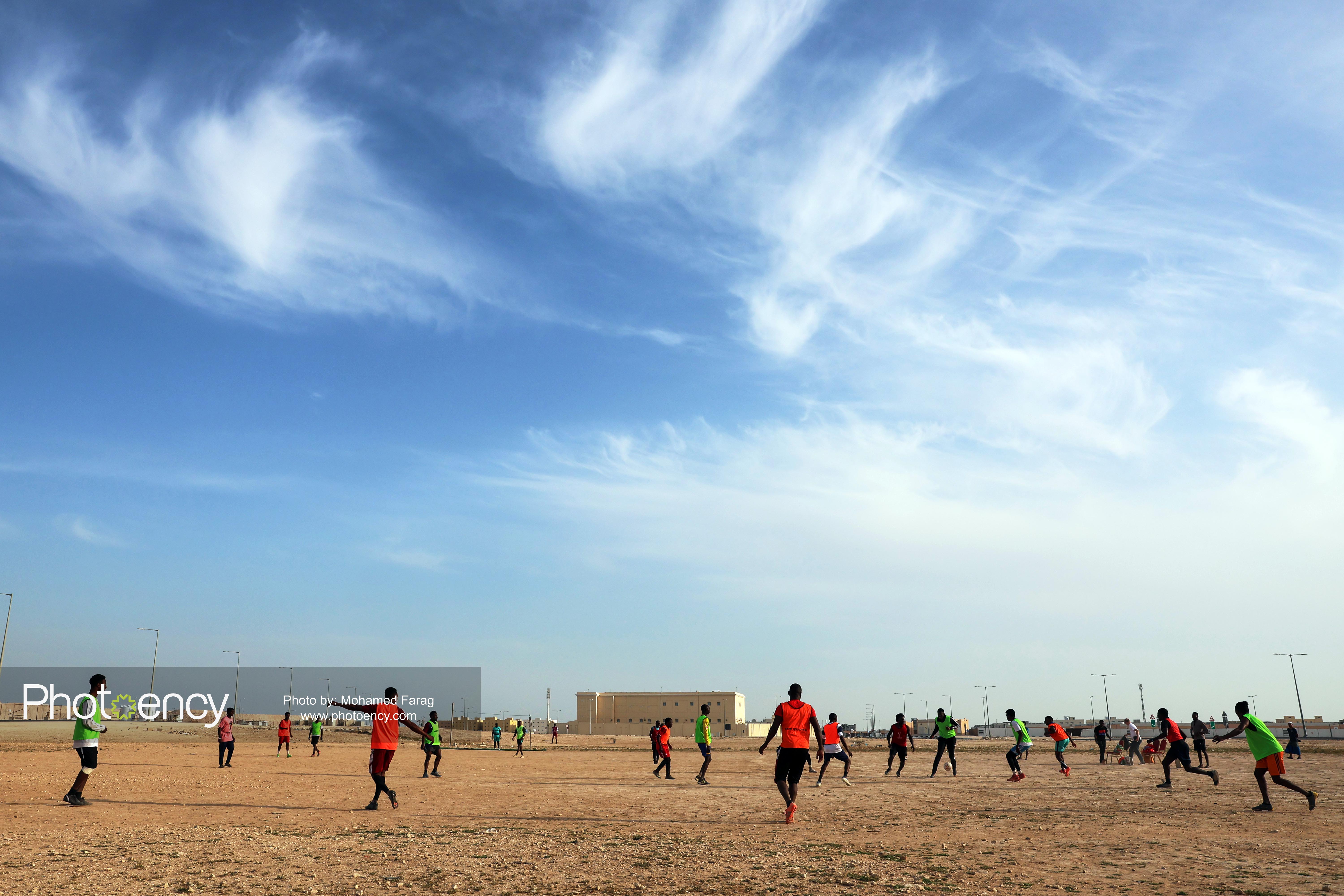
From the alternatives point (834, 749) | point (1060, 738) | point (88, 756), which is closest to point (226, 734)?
point (88, 756)

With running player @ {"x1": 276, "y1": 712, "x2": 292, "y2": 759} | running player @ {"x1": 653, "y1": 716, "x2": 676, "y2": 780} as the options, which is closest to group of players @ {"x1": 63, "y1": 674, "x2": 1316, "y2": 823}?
running player @ {"x1": 653, "y1": 716, "x2": 676, "y2": 780}

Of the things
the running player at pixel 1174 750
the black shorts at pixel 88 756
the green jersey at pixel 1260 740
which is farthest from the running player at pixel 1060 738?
the black shorts at pixel 88 756

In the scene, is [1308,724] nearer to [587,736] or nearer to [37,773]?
[587,736]

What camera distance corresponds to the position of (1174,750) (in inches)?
757

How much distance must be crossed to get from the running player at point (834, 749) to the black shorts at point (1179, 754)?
674 centimetres

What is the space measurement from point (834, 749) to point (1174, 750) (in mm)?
7189

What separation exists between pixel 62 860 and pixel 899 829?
9.85 m

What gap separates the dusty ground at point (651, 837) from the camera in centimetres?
823

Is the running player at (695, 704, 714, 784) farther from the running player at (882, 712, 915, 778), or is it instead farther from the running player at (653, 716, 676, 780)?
the running player at (882, 712, 915, 778)

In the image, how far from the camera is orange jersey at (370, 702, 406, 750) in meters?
14.1

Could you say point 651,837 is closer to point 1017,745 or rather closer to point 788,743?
point 788,743

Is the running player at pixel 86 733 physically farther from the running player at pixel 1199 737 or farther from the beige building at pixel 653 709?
the beige building at pixel 653 709

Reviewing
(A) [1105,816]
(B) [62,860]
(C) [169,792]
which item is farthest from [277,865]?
(A) [1105,816]

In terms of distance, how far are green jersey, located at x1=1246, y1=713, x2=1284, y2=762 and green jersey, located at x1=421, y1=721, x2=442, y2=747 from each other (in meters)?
17.3
